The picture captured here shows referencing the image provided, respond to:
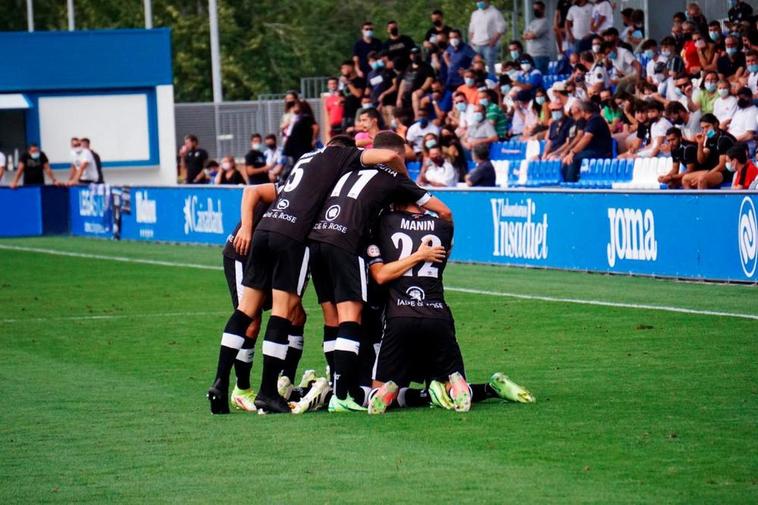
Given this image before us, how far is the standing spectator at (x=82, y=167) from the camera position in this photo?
123 feet

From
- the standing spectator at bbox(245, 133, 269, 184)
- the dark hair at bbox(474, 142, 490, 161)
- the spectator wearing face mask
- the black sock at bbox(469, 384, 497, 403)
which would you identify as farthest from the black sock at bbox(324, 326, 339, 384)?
the standing spectator at bbox(245, 133, 269, 184)

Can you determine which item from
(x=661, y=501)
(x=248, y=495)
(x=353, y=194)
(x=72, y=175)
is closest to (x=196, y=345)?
(x=353, y=194)

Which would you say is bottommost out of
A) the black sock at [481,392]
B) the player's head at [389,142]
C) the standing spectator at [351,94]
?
the black sock at [481,392]

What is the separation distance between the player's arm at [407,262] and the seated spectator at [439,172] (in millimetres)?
15623

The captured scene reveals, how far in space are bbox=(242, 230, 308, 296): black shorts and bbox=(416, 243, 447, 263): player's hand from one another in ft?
2.52

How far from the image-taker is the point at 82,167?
37562mm

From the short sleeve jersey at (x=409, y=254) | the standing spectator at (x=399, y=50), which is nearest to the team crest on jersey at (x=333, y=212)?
the short sleeve jersey at (x=409, y=254)

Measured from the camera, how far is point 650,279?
1877cm

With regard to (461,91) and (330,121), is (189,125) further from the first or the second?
(461,91)

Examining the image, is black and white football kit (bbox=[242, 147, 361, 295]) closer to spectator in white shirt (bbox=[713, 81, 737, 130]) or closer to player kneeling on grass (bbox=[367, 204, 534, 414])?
player kneeling on grass (bbox=[367, 204, 534, 414])

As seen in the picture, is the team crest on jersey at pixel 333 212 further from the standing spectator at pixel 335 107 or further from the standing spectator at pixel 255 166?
the standing spectator at pixel 335 107

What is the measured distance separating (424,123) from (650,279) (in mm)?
10647

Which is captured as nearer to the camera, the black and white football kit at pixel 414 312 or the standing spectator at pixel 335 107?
the black and white football kit at pixel 414 312

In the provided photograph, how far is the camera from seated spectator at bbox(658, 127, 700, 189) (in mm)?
21188
